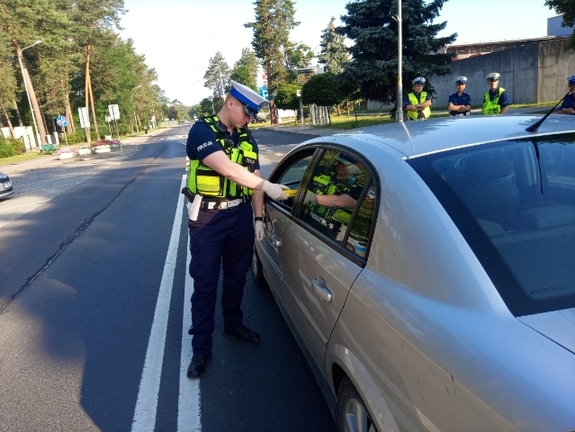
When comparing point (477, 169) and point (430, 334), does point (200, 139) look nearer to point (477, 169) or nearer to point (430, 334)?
point (477, 169)

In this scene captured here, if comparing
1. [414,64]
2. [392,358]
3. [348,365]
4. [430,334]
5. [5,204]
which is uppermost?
[414,64]

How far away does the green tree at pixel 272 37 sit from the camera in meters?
58.6

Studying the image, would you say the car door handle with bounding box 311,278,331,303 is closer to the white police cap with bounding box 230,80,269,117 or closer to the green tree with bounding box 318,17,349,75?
the white police cap with bounding box 230,80,269,117

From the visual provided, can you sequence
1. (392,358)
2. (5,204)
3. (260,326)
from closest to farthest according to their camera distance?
1. (392,358)
2. (260,326)
3. (5,204)

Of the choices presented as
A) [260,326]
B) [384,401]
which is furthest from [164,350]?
[384,401]

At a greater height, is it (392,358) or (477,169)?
(477,169)

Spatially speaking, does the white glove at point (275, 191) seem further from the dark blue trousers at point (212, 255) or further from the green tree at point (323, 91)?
the green tree at point (323, 91)

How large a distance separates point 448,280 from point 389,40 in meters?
25.0

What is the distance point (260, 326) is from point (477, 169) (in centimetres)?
250

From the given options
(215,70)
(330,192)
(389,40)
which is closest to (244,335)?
(330,192)

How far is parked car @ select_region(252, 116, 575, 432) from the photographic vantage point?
53.2 inches

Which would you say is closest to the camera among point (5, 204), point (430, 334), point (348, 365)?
point (430, 334)

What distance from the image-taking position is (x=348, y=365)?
2.02 meters

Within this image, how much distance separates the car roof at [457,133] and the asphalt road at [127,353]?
162cm
